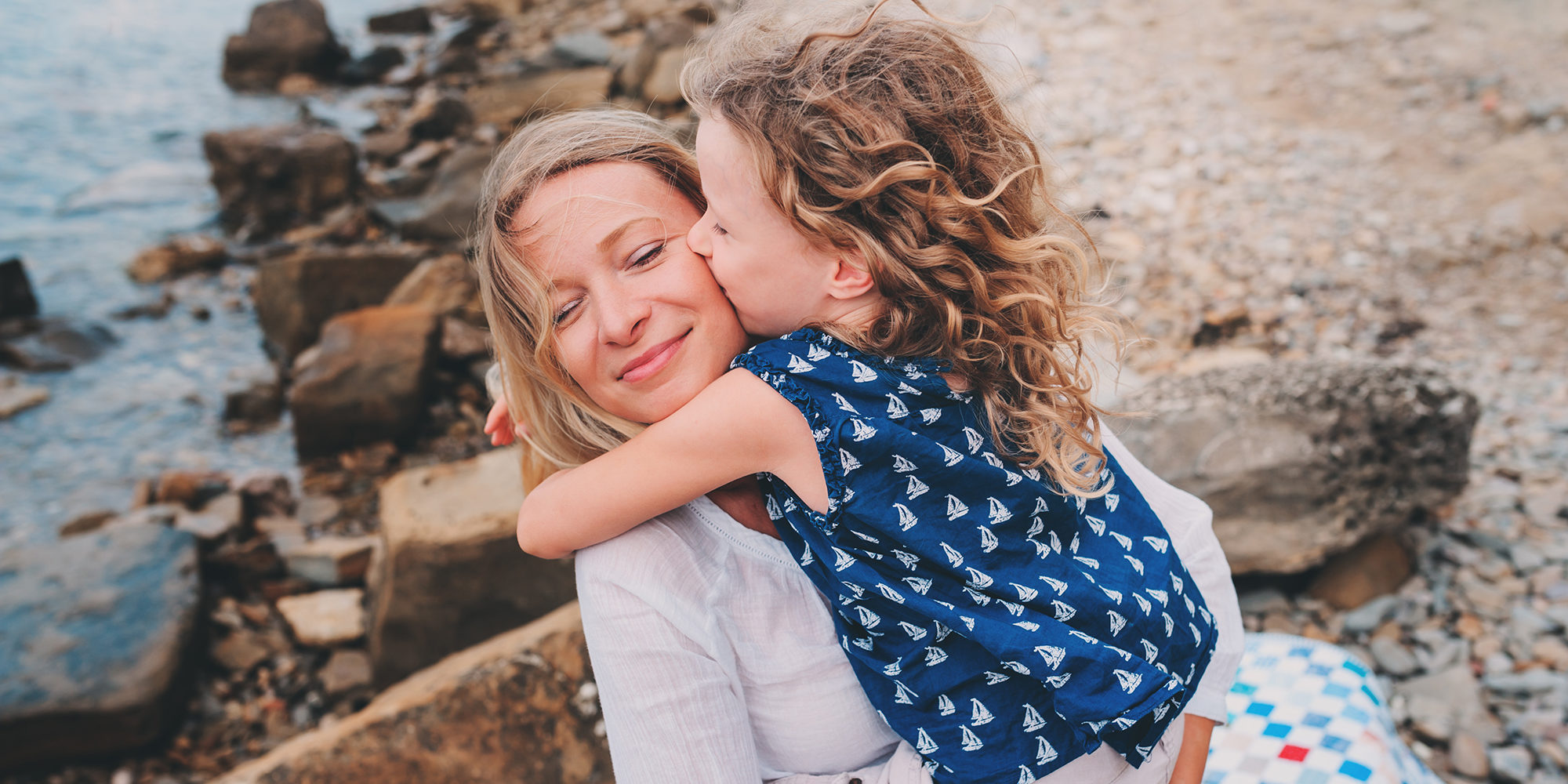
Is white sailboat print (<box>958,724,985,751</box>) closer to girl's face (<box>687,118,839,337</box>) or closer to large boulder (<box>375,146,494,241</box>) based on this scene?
girl's face (<box>687,118,839,337</box>)

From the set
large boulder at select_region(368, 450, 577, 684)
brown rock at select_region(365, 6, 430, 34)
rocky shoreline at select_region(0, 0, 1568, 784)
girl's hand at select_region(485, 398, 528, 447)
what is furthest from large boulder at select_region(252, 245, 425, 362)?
brown rock at select_region(365, 6, 430, 34)

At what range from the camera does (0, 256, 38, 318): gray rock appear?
708cm

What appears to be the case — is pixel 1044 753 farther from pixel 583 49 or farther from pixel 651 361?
pixel 583 49

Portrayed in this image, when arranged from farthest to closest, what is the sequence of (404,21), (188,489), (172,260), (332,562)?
(404,21) < (172,260) < (188,489) < (332,562)

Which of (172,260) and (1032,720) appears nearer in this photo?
(1032,720)

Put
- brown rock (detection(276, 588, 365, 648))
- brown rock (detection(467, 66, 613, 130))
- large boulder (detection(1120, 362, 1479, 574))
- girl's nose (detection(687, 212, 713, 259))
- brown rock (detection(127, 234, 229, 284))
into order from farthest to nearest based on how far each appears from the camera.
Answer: brown rock (detection(467, 66, 613, 130)) → brown rock (detection(127, 234, 229, 284)) → brown rock (detection(276, 588, 365, 648)) → large boulder (detection(1120, 362, 1479, 574)) → girl's nose (detection(687, 212, 713, 259))

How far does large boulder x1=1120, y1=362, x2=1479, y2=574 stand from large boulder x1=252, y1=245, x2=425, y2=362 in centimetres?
504

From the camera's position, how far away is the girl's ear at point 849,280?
1658 mm

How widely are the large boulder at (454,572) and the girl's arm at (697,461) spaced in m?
1.97

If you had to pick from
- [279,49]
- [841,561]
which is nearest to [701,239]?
[841,561]

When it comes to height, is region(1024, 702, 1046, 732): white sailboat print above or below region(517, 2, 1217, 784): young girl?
below

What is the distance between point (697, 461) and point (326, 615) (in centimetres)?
351

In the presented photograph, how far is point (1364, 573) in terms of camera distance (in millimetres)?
3516

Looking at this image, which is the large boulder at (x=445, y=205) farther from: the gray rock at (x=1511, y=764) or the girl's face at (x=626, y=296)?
the gray rock at (x=1511, y=764)
